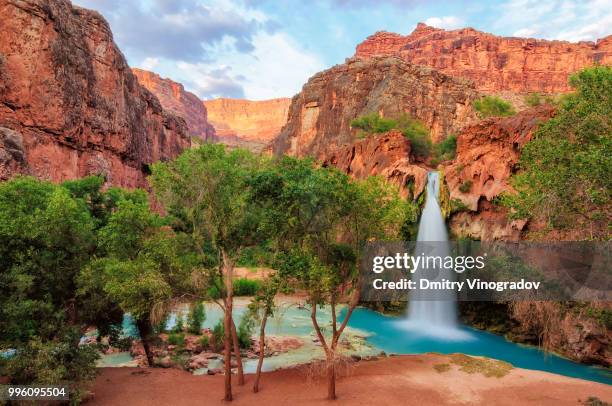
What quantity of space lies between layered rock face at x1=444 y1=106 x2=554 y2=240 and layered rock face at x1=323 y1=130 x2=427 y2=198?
10.3 ft

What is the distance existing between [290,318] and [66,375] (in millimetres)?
22860

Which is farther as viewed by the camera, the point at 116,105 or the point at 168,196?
the point at 116,105

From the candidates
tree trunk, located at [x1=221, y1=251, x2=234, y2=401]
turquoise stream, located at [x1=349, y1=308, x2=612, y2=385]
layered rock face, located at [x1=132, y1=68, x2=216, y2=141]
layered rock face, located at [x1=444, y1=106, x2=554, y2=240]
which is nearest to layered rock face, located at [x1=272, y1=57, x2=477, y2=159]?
layered rock face, located at [x1=444, y1=106, x2=554, y2=240]

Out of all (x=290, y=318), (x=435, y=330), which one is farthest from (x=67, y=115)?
(x=435, y=330)

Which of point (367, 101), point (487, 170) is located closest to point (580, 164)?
point (487, 170)

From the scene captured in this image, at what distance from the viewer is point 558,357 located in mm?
21453

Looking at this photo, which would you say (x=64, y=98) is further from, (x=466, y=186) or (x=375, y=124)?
(x=375, y=124)

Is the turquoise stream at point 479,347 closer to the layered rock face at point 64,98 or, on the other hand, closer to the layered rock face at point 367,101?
the layered rock face at point 64,98

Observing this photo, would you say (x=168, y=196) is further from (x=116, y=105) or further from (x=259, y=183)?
Answer: (x=116, y=105)

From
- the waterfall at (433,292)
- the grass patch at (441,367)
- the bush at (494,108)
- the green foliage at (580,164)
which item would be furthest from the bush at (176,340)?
→ the bush at (494,108)

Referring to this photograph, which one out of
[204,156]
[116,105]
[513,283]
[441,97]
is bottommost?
[513,283]

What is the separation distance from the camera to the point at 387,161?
40.6 meters

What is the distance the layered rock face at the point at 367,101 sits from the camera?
73.6 m

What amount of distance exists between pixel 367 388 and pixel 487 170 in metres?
22.3
